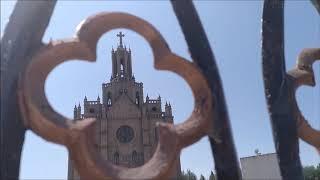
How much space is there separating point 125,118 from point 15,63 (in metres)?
32.9

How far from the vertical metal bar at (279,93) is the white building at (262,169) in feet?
13.4

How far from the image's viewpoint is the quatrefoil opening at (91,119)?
5.08 m

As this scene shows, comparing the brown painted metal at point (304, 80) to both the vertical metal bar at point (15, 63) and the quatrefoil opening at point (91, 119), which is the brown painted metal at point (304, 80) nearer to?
the quatrefoil opening at point (91, 119)

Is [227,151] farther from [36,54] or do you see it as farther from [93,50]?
[36,54]

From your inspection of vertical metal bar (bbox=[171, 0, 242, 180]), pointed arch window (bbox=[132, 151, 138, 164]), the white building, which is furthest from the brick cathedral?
vertical metal bar (bbox=[171, 0, 242, 180])

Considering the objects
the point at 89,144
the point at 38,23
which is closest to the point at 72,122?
the point at 89,144

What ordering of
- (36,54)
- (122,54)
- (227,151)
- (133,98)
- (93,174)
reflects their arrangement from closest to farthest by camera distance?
(93,174) → (36,54) → (227,151) → (133,98) → (122,54)

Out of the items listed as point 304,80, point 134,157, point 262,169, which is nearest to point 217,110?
point 304,80

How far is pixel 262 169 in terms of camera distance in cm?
1071

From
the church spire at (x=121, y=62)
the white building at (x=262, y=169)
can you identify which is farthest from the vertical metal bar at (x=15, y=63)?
the church spire at (x=121, y=62)

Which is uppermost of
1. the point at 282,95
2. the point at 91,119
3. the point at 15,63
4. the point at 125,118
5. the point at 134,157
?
the point at 125,118

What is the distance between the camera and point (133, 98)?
3972 centimetres

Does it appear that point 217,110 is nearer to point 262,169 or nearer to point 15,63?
point 15,63

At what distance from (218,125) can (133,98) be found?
34.2 metres
